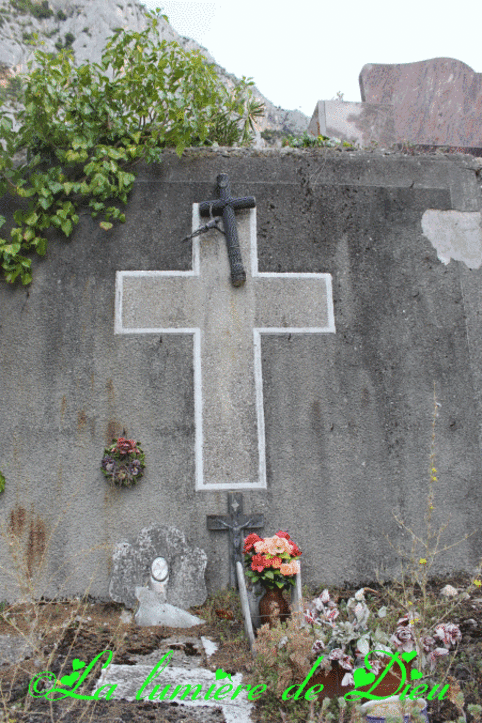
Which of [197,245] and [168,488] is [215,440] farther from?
[197,245]

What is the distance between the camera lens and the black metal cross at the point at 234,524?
4.41m

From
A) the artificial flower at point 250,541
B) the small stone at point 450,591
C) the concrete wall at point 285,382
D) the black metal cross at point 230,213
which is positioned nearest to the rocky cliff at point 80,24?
the concrete wall at point 285,382

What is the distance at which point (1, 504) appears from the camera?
4398mm

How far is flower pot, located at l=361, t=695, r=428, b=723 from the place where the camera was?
8.11 feet

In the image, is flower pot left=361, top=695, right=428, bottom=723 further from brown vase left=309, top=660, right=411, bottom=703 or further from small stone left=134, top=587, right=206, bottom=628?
small stone left=134, top=587, right=206, bottom=628

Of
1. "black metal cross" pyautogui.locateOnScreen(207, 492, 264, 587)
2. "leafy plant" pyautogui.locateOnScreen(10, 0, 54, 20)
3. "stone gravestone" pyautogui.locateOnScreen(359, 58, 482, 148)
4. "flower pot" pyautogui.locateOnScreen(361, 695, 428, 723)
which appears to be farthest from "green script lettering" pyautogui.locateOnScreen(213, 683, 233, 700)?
"leafy plant" pyautogui.locateOnScreen(10, 0, 54, 20)

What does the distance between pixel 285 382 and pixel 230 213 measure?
1.42m

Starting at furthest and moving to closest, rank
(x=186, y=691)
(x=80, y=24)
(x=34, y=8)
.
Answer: (x=34, y=8), (x=80, y=24), (x=186, y=691)

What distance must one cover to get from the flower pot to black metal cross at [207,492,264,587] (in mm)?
1896

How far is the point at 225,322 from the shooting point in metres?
4.87

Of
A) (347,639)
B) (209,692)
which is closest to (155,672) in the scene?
(209,692)

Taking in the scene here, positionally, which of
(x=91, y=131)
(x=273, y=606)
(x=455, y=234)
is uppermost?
(x=91, y=131)

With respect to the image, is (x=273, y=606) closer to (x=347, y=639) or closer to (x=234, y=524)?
(x=234, y=524)

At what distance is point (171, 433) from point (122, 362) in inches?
25.9
